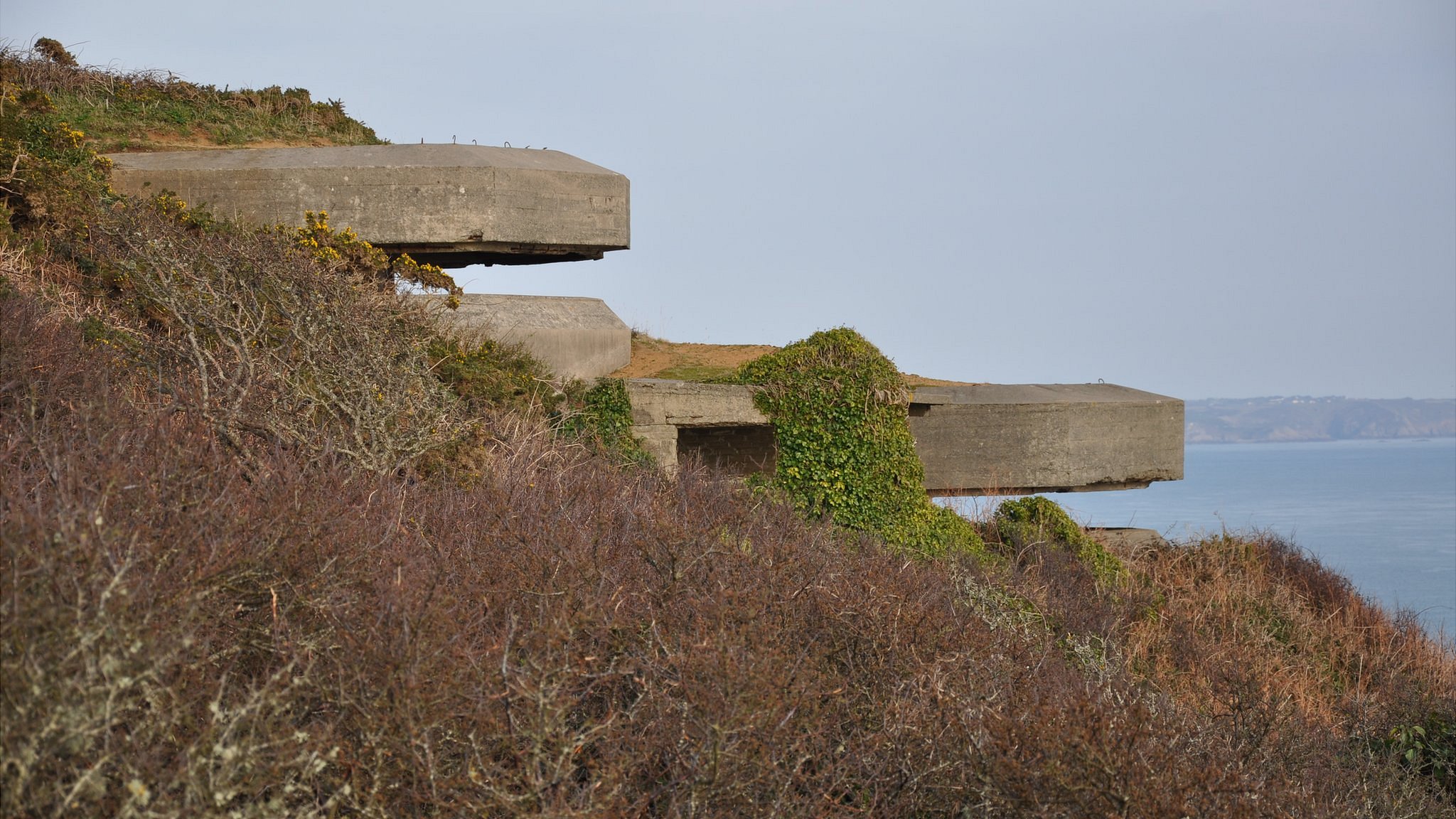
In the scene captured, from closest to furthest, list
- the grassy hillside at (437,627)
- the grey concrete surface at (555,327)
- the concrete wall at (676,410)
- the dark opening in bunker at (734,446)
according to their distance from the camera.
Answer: the grassy hillside at (437,627) → the concrete wall at (676,410) → the grey concrete surface at (555,327) → the dark opening in bunker at (734,446)

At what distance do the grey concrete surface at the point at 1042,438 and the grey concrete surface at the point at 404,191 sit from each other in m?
4.16

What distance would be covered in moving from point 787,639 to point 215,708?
8.17 ft

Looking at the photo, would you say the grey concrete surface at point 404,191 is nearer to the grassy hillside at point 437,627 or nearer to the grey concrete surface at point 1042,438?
the grassy hillside at point 437,627

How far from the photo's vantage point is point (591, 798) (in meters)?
3.23

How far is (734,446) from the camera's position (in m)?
11.5

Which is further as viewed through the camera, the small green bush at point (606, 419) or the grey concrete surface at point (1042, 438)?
the grey concrete surface at point (1042, 438)

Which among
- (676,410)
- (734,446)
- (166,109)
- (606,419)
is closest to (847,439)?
(676,410)

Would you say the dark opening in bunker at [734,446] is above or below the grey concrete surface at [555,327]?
below

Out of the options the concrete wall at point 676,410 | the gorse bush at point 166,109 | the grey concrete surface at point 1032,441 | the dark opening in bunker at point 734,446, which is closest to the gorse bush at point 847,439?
the concrete wall at point 676,410

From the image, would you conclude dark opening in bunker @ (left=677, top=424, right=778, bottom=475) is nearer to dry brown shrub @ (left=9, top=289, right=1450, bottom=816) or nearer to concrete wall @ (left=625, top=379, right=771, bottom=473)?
concrete wall @ (left=625, top=379, right=771, bottom=473)

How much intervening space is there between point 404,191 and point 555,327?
78.9 inches

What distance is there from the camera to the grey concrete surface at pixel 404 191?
10.8 metres

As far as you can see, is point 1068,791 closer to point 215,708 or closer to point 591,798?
point 591,798

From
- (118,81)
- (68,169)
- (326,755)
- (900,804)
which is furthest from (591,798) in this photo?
(118,81)
